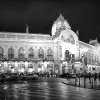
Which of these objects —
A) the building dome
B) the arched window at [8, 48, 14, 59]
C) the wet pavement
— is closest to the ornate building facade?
the arched window at [8, 48, 14, 59]

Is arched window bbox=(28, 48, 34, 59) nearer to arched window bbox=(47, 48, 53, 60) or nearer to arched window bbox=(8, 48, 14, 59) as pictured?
arched window bbox=(47, 48, 53, 60)

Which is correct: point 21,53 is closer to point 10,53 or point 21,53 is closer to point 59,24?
point 10,53

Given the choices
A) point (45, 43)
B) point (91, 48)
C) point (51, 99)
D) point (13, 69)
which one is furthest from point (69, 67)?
point (51, 99)

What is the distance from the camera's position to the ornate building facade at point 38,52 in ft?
263

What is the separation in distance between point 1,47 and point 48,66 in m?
16.3

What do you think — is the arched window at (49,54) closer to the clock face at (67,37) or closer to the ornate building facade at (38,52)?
the ornate building facade at (38,52)

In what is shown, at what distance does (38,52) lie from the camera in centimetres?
8425

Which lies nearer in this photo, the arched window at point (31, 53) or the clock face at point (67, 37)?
the arched window at point (31, 53)

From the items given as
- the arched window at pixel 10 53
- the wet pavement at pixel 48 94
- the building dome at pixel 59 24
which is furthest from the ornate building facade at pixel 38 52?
the wet pavement at pixel 48 94

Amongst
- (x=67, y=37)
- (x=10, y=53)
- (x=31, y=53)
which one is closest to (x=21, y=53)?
(x=31, y=53)

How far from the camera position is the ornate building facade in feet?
263

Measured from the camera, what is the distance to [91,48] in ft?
367

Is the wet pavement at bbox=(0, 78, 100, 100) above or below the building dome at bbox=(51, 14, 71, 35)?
below

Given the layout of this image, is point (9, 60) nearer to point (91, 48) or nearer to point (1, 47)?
point (1, 47)
